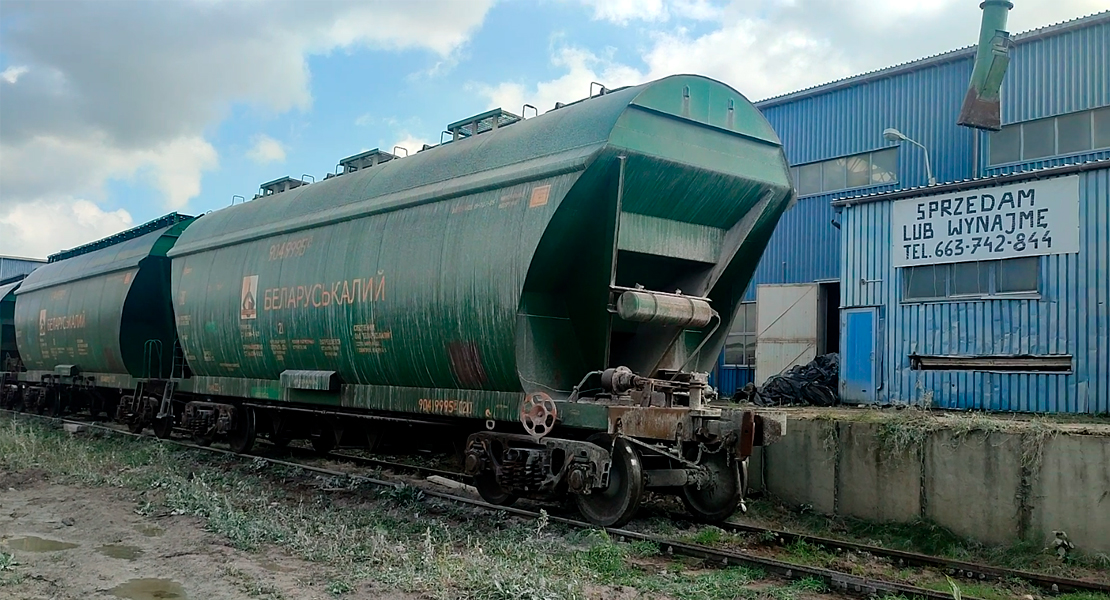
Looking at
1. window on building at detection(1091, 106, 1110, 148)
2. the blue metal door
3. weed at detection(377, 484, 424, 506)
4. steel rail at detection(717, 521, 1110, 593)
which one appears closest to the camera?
steel rail at detection(717, 521, 1110, 593)

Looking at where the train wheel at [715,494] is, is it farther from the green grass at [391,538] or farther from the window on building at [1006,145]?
the window on building at [1006,145]

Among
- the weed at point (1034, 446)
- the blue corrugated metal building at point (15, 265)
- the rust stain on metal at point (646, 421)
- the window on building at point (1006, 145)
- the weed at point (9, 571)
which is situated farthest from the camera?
the blue corrugated metal building at point (15, 265)

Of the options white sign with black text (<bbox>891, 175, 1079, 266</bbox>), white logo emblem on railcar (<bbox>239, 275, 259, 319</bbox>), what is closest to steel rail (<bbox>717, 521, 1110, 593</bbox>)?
white sign with black text (<bbox>891, 175, 1079, 266</bbox>)

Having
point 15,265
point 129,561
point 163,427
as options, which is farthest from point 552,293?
point 15,265

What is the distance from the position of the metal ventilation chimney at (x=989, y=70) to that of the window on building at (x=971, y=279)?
178 inches

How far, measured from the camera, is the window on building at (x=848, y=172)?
61.4 feet

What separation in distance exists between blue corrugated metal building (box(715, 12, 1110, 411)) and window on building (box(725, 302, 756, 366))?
0.03 metres

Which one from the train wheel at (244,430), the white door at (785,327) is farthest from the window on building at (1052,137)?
the train wheel at (244,430)

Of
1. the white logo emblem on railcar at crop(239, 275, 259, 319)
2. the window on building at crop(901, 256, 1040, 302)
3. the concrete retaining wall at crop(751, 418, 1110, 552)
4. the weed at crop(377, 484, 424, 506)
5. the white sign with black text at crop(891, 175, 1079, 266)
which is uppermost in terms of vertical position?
the white sign with black text at crop(891, 175, 1079, 266)

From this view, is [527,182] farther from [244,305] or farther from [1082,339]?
[1082,339]

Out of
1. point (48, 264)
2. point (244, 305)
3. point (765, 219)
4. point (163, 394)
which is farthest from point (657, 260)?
point (48, 264)

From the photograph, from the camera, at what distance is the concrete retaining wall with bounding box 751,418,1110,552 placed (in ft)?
25.1

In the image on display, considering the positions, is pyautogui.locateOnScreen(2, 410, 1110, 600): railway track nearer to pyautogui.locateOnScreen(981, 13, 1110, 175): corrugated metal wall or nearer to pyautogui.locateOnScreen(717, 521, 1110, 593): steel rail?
pyautogui.locateOnScreen(717, 521, 1110, 593): steel rail

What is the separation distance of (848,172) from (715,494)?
12.6 meters
